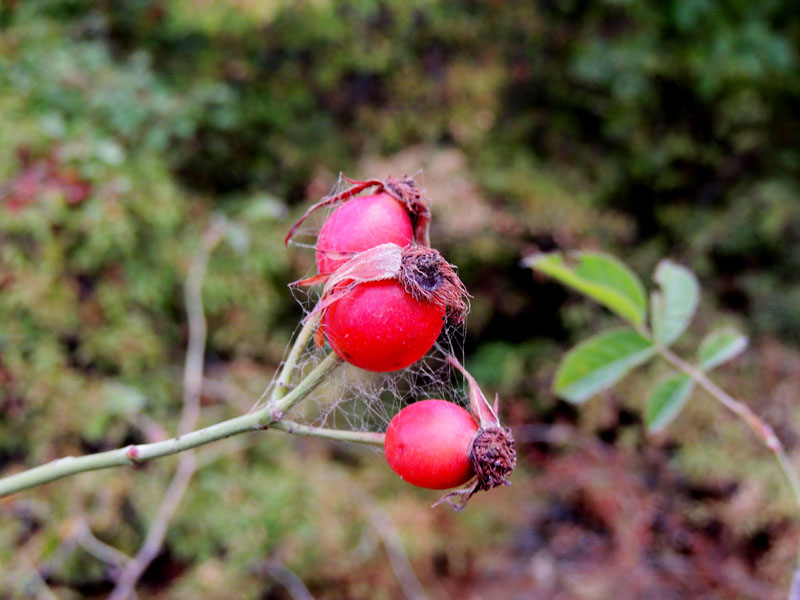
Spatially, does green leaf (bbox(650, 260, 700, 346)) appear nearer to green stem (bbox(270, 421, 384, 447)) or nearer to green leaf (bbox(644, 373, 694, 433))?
green leaf (bbox(644, 373, 694, 433))

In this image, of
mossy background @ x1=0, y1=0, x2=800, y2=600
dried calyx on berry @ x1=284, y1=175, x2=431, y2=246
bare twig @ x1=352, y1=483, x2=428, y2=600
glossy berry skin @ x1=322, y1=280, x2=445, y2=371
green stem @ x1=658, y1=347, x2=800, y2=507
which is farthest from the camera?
bare twig @ x1=352, y1=483, x2=428, y2=600

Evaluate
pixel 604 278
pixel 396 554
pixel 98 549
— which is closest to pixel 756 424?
pixel 604 278

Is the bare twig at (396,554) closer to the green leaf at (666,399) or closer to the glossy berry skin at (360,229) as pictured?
the green leaf at (666,399)

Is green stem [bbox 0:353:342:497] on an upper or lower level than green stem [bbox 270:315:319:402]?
lower

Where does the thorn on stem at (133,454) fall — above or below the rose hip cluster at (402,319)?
below

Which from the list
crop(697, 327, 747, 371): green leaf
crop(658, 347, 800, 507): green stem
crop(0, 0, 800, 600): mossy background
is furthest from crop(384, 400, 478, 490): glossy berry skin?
crop(0, 0, 800, 600): mossy background

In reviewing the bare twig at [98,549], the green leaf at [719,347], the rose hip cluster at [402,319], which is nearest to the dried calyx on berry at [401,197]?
the rose hip cluster at [402,319]

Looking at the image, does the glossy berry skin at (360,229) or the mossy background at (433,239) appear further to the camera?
the mossy background at (433,239)
